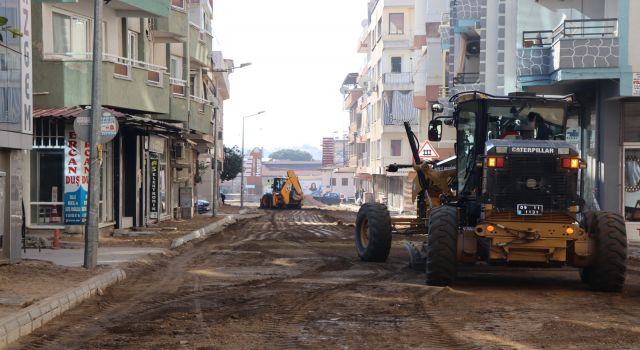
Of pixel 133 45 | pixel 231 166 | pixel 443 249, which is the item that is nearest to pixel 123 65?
pixel 133 45

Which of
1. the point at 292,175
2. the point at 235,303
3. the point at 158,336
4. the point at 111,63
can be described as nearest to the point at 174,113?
the point at 111,63

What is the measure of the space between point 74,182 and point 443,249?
13.4 meters

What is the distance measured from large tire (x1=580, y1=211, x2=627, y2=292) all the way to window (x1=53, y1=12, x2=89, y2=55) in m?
15.6

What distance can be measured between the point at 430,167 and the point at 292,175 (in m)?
45.8

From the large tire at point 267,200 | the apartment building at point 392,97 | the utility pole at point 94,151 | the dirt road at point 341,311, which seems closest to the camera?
the dirt road at point 341,311

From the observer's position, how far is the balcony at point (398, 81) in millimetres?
69188

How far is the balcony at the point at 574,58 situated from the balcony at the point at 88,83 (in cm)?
1087

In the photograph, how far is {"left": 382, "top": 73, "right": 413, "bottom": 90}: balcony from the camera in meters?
69.2

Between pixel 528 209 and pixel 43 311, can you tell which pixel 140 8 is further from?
pixel 43 311

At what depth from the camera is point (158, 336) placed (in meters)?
9.19

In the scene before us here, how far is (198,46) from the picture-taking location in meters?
38.0

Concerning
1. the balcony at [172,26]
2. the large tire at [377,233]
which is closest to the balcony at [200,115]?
the balcony at [172,26]

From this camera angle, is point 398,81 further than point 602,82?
Yes

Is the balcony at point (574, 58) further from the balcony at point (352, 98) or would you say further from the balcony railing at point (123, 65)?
the balcony at point (352, 98)
